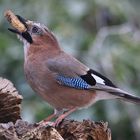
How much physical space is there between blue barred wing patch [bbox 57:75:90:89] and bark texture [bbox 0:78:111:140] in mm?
1029

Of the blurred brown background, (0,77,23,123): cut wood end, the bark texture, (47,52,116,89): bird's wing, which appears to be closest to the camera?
the bark texture

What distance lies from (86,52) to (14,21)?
2.03 metres

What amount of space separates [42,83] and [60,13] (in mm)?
1890

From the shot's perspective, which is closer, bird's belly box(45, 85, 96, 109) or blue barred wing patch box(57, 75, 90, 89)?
bird's belly box(45, 85, 96, 109)

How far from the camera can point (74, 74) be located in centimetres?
492

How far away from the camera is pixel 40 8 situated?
6.49m

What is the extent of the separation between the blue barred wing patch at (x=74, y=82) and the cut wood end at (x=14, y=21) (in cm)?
49

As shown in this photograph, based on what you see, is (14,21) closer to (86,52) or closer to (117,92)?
(117,92)

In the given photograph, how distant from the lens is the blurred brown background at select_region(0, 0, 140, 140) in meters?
6.09

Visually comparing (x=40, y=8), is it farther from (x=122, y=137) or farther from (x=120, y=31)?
(x=122, y=137)

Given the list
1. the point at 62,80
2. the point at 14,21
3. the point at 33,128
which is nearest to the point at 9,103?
the point at 33,128

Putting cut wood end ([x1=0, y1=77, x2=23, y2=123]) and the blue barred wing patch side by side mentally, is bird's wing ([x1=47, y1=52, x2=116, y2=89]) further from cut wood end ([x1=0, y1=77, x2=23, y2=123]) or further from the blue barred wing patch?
cut wood end ([x1=0, y1=77, x2=23, y2=123])

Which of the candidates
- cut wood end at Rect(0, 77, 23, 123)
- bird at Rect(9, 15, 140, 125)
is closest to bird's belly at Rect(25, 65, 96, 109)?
bird at Rect(9, 15, 140, 125)

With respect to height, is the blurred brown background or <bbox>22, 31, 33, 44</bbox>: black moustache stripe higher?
<bbox>22, 31, 33, 44</bbox>: black moustache stripe
